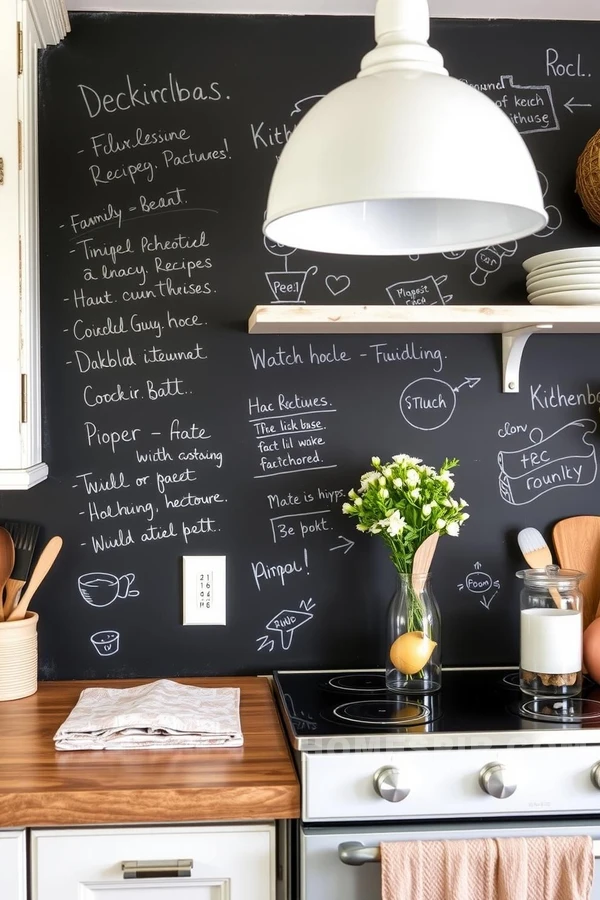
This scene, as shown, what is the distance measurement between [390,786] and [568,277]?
105 cm

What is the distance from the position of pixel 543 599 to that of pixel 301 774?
65 cm

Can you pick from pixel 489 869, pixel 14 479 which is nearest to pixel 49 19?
pixel 14 479

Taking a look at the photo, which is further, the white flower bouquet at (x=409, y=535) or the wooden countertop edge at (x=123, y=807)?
the white flower bouquet at (x=409, y=535)

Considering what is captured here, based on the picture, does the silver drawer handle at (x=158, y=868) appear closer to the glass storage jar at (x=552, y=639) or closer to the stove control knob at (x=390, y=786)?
the stove control knob at (x=390, y=786)

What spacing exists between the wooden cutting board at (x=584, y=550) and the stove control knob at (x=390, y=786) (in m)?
0.77

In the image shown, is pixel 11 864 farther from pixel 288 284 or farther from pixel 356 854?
pixel 288 284

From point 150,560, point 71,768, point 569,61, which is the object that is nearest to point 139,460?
point 150,560

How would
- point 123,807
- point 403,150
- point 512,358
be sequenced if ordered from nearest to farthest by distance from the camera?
point 403,150 → point 123,807 → point 512,358

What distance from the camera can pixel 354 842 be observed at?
1.50m

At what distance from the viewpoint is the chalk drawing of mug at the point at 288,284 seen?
208 cm

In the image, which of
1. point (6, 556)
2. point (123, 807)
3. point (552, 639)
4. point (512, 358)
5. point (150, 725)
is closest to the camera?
point (123, 807)

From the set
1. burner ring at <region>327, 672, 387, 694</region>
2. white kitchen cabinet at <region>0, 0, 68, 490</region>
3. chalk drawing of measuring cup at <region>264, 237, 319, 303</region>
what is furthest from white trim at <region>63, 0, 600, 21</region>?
burner ring at <region>327, 672, 387, 694</region>

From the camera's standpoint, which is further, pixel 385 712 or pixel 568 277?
pixel 568 277

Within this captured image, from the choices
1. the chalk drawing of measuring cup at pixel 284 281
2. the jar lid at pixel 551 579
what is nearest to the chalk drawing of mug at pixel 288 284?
the chalk drawing of measuring cup at pixel 284 281
